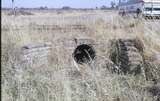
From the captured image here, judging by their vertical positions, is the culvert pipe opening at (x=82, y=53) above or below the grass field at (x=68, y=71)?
below

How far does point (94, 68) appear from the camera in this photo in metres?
8.20

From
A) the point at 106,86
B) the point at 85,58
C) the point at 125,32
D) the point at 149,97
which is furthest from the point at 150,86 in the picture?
the point at 125,32

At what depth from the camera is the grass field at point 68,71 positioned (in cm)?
601

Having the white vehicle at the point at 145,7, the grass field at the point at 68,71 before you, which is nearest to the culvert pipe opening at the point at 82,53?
the grass field at the point at 68,71

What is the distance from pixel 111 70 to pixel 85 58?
173cm

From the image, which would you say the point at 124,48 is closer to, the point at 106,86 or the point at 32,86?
the point at 106,86

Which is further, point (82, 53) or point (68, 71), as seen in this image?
→ point (82, 53)

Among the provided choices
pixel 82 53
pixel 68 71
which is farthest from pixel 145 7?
pixel 68 71

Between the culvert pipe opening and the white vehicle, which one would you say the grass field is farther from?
the white vehicle

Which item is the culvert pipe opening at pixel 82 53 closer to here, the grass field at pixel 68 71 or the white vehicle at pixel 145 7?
the grass field at pixel 68 71

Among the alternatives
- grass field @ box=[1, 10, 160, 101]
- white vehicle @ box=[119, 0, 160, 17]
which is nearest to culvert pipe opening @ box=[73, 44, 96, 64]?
grass field @ box=[1, 10, 160, 101]

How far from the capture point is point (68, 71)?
325 inches

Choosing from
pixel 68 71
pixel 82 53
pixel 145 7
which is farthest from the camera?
pixel 145 7

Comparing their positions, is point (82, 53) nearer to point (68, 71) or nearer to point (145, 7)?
point (68, 71)
